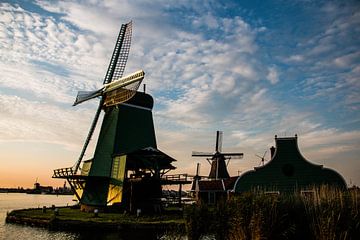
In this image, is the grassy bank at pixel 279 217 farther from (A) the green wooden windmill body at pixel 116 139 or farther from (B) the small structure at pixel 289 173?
(A) the green wooden windmill body at pixel 116 139

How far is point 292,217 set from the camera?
38.0 ft

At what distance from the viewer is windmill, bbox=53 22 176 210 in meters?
31.4

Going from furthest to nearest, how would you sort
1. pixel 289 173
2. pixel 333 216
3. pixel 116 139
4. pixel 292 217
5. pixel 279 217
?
pixel 116 139, pixel 289 173, pixel 292 217, pixel 279 217, pixel 333 216

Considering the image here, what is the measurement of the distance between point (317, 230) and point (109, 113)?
2904cm

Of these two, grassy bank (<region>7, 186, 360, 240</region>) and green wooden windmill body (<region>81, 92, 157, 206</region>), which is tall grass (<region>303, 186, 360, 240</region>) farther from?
green wooden windmill body (<region>81, 92, 157, 206</region>)

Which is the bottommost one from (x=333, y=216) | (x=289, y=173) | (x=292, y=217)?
(x=292, y=217)

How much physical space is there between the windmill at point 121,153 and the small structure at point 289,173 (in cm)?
894

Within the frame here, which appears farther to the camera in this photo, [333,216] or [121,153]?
[121,153]

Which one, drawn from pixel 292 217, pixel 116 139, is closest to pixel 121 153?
pixel 116 139

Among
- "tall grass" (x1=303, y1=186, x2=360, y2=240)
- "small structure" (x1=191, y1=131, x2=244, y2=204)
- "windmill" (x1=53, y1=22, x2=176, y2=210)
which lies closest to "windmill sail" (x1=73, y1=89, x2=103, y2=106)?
"windmill" (x1=53, y1=22, x2=176, y2=210)

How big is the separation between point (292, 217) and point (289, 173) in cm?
1981

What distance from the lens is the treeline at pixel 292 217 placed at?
32.6 ft

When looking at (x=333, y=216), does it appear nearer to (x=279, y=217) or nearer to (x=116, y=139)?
(x=279, y=217)

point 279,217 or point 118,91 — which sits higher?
point 118,91
